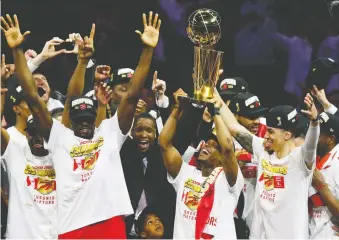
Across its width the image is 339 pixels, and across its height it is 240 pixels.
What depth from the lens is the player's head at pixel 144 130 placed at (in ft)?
23.0

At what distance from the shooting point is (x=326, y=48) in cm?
940

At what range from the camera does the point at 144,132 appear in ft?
23.0

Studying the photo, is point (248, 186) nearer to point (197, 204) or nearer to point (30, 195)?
point (197, 204)

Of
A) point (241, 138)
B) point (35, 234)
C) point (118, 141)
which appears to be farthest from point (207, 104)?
point (35, 234)

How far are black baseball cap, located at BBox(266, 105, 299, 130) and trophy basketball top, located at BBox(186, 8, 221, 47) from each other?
1049 mm

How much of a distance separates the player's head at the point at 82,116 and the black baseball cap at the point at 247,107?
1.51m

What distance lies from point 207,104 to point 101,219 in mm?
1171

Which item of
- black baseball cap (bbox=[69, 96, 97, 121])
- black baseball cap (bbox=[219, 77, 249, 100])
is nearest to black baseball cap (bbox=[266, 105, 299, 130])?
black baseball cap (bbox=[219, 77, 249, 100])

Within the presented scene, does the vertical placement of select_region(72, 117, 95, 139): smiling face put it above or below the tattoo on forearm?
Result: above

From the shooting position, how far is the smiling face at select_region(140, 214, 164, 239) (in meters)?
6.99

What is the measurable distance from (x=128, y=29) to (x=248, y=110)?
2.54 m

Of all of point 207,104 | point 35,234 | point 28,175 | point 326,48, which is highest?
point 326,48

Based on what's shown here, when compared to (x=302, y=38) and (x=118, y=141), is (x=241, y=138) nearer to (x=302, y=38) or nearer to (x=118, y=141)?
(x=118, y=141)

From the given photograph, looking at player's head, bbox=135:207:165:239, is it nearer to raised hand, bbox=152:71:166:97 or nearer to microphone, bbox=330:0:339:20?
raised hand, bbox=152:71:166:97
